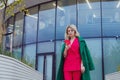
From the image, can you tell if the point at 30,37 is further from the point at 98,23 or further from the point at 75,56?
the point at 75,56

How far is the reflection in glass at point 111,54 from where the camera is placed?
16.0 m

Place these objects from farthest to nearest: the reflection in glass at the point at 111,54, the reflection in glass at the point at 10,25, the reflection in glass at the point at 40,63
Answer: the reflection in glass at the point at 10,25, the reflection in glass at the point at 40,63, the reflection in glass at the point at 111,54

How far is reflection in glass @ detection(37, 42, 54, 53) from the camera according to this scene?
1792cm

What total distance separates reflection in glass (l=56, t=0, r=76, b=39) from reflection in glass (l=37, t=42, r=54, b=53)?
2.17ft

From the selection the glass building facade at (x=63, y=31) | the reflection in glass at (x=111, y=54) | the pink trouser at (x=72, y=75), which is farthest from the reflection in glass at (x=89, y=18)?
the pink trouser at (x=72, y=75)

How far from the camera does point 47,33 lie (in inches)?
723

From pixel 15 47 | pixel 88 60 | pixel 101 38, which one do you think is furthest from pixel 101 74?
pixel 88 60

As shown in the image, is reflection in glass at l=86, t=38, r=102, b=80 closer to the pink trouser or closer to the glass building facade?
the glass building facade

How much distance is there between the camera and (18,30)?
20.8 m

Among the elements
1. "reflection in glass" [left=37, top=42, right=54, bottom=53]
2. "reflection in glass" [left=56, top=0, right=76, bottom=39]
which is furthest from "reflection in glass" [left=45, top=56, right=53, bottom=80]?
"reflection in glass" [left=56, top=0, right=76, bottom=39]

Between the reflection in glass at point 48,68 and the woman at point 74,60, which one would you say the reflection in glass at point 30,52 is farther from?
the woman at point 74,60

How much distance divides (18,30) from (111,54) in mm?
7404

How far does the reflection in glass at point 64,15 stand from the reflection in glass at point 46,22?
16.0 inches

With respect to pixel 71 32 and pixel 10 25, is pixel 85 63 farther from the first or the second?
pixel 10 25
